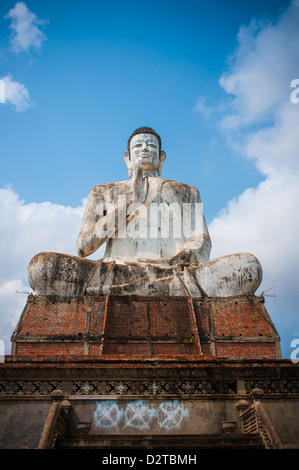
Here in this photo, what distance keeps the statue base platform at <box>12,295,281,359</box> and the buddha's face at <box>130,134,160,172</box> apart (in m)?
4.93

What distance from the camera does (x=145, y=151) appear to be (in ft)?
42.1

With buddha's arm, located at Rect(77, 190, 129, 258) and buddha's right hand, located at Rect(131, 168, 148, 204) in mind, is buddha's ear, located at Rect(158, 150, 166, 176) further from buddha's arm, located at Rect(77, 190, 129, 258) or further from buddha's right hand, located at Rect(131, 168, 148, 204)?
buddha's arm, located at Rect(77, 190, 129, 258)

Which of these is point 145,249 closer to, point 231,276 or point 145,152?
point 231,276

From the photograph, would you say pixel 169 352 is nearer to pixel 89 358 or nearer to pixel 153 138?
pixel 89 358

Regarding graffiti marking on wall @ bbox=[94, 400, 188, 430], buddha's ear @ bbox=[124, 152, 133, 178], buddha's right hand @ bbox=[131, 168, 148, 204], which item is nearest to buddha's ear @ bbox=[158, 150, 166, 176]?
A: buddha's ear @ bbox=[124, 152, 133, 178]

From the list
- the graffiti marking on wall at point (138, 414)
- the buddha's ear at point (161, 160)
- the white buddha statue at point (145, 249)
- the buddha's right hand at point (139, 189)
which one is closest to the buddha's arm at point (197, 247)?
the white buddha statue at point (145, 249)

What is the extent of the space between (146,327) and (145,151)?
588cm

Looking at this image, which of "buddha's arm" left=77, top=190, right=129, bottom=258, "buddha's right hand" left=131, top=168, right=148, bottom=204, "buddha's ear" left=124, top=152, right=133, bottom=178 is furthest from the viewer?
"buddha's ear" left=124, top=152, right=133, bottom=178

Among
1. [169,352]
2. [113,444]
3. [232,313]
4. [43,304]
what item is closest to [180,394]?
[113,444]

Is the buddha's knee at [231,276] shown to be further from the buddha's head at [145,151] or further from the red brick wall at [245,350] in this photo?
the buddha's head at [145,151]

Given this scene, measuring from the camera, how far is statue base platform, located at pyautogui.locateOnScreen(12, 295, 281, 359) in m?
8.22

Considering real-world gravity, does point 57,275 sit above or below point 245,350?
above

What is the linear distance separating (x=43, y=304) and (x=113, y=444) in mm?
4407

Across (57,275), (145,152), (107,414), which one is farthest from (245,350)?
(145,152)
